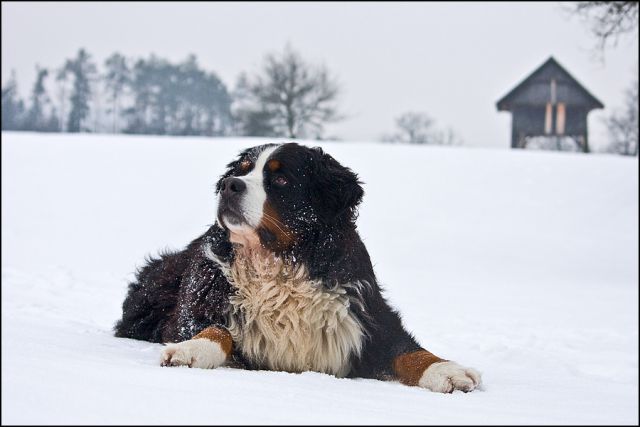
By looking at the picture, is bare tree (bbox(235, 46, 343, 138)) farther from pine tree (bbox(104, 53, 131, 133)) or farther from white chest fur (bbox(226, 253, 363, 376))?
white chest fur (bbox(226, 253, 363, 376))

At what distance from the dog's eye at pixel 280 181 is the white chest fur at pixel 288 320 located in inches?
18.3

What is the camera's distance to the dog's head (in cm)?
423

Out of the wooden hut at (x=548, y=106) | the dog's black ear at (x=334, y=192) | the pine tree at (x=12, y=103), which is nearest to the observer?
the dog's black ear at (x=334, y=192)

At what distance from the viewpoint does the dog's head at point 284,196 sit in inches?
167

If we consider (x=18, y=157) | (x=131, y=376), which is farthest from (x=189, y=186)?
(x=131, y=376)

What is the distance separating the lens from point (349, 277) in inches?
177

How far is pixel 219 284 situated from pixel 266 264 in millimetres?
347

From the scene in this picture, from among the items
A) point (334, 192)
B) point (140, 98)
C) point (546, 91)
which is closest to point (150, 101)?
point (140, 98)

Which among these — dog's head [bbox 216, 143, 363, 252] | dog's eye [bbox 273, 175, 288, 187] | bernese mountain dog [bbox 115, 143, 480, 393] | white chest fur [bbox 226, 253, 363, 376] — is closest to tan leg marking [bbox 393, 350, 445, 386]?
bernese mountain dog [bbox 115, 143, 480, 393]

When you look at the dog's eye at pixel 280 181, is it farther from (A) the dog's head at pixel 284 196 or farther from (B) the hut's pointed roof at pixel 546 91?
(B) the hut's pointed roof at pixel 546 91

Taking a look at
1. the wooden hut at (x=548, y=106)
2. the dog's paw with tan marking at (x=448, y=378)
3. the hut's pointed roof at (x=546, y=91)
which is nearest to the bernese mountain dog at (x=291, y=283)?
the dog's paw with tan marking at (x=448, y=378)

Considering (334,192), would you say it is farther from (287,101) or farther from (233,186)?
(287,101)

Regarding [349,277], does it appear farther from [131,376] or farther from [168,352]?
[131,376]

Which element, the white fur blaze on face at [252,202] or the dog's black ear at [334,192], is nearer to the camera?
the white fur blaze on face at [252,202]
